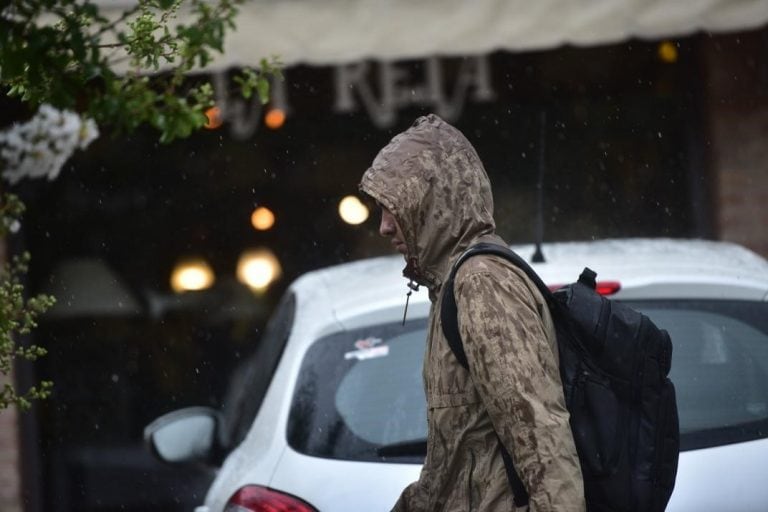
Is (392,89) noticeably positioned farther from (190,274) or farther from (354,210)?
(190,274)

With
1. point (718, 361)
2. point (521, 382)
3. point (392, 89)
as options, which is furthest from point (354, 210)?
point (521, 382)

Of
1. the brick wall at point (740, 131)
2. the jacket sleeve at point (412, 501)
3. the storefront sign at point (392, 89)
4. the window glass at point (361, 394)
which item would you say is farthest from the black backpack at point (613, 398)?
the brick wall at point (740, 131)

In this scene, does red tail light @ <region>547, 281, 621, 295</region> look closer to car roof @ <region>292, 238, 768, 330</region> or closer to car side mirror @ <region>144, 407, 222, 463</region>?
car roof @ <region>292, 238, 768, 330</region>

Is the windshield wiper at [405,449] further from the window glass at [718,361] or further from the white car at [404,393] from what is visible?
the window glass at [718,361]

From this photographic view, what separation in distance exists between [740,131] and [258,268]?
10.5ft

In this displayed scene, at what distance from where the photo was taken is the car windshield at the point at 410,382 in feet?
12.6

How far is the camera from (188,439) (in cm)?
494

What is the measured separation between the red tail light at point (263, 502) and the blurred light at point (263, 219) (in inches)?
229

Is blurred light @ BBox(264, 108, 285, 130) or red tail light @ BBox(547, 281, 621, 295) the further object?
blurred light @ BBox(264, 108, 285, 130)

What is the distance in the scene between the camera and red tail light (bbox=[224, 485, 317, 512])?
3779 mm

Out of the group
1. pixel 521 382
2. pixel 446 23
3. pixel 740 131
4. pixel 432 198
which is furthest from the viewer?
pixel 740 131

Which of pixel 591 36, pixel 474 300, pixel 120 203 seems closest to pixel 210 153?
pixel 120 203

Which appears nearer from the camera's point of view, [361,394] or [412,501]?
[412,501]

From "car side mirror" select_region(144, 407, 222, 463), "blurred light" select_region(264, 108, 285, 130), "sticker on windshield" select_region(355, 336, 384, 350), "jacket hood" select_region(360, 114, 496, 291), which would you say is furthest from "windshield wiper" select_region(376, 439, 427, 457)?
"blurred light" select_region(264, 108, 285, 130)
